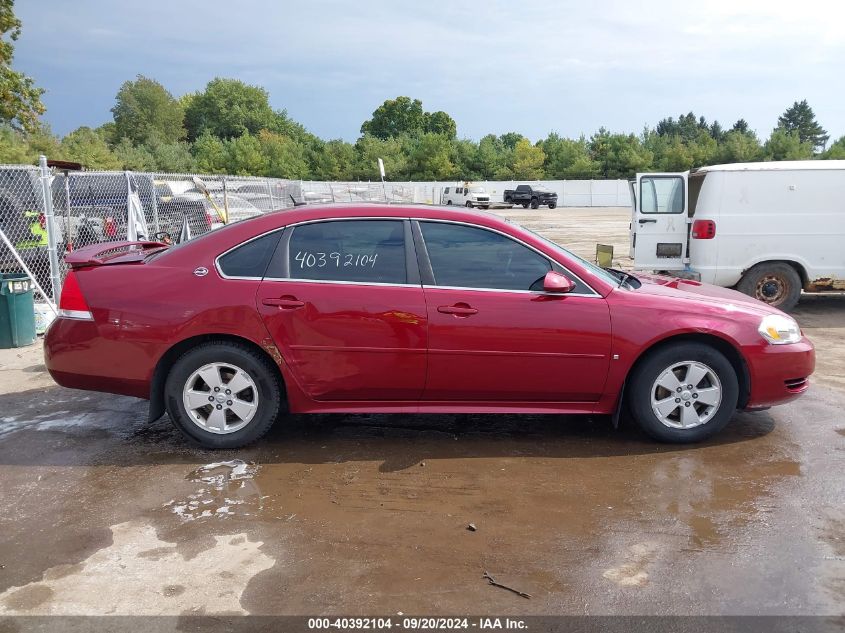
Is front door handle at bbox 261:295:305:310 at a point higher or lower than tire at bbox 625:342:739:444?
higher

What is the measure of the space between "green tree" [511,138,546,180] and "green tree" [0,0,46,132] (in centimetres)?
4942

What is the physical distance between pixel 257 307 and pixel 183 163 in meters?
62.5

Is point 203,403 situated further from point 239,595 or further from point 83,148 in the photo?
point 83,148

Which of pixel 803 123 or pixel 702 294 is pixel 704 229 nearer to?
pixel 702 294

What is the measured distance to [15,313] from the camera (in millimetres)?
7402

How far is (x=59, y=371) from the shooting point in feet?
14.8

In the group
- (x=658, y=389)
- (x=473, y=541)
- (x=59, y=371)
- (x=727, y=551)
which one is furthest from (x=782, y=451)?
(x=59, y=371)

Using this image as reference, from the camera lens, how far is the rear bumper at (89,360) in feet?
14.5

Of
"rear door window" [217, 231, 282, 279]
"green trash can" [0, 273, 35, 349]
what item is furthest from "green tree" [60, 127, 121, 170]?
"rear door window" [217, 231, 282, 279]

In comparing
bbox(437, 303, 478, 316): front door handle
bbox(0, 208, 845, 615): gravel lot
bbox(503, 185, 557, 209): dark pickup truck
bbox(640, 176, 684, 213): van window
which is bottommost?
bbox(0, 208, 845, 615): gravel lot

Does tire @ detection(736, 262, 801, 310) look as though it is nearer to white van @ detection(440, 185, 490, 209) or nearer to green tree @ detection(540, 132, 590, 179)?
white van @ detection(440, 185, 490, 209)

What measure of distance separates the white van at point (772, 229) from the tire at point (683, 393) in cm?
492

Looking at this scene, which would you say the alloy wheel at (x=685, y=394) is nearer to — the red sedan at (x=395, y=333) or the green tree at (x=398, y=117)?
the red sedan at (x=395, y=333)

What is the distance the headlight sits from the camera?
14.8ft
